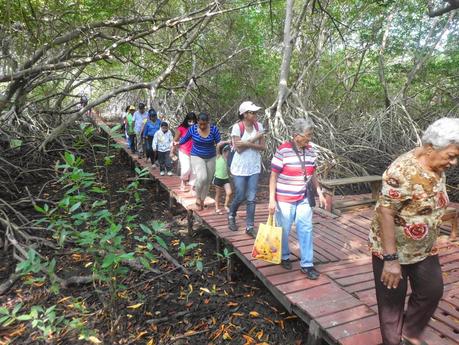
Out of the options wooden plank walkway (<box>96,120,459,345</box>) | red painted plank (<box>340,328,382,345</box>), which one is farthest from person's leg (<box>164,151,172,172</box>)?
red painted plank (<box>340,328,382,345</box>)

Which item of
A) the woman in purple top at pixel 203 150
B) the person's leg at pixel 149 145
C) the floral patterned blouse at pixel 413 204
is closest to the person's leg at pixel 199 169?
the woman in purple top at pixel 203 150

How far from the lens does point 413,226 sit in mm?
1613

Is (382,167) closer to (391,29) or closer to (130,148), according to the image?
(391,29)

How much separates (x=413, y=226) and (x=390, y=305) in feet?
1.48

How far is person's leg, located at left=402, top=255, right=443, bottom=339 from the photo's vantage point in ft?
5.52

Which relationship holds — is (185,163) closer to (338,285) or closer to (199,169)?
(199,169)

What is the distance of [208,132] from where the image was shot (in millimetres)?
4070

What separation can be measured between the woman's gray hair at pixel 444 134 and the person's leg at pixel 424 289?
562mm

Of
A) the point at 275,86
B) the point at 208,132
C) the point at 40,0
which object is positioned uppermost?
the point at 40,0

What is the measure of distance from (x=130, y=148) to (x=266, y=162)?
343 centimetres

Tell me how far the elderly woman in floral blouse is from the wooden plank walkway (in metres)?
0.36

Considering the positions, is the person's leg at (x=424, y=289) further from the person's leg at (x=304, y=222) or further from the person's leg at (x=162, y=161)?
the person's leg at (x=162, y=161)

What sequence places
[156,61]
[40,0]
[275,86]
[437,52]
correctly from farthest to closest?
[275,86], [437,52], [156,61], [40,0]

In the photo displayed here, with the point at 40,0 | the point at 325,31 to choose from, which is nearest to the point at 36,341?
the point at 40,0
